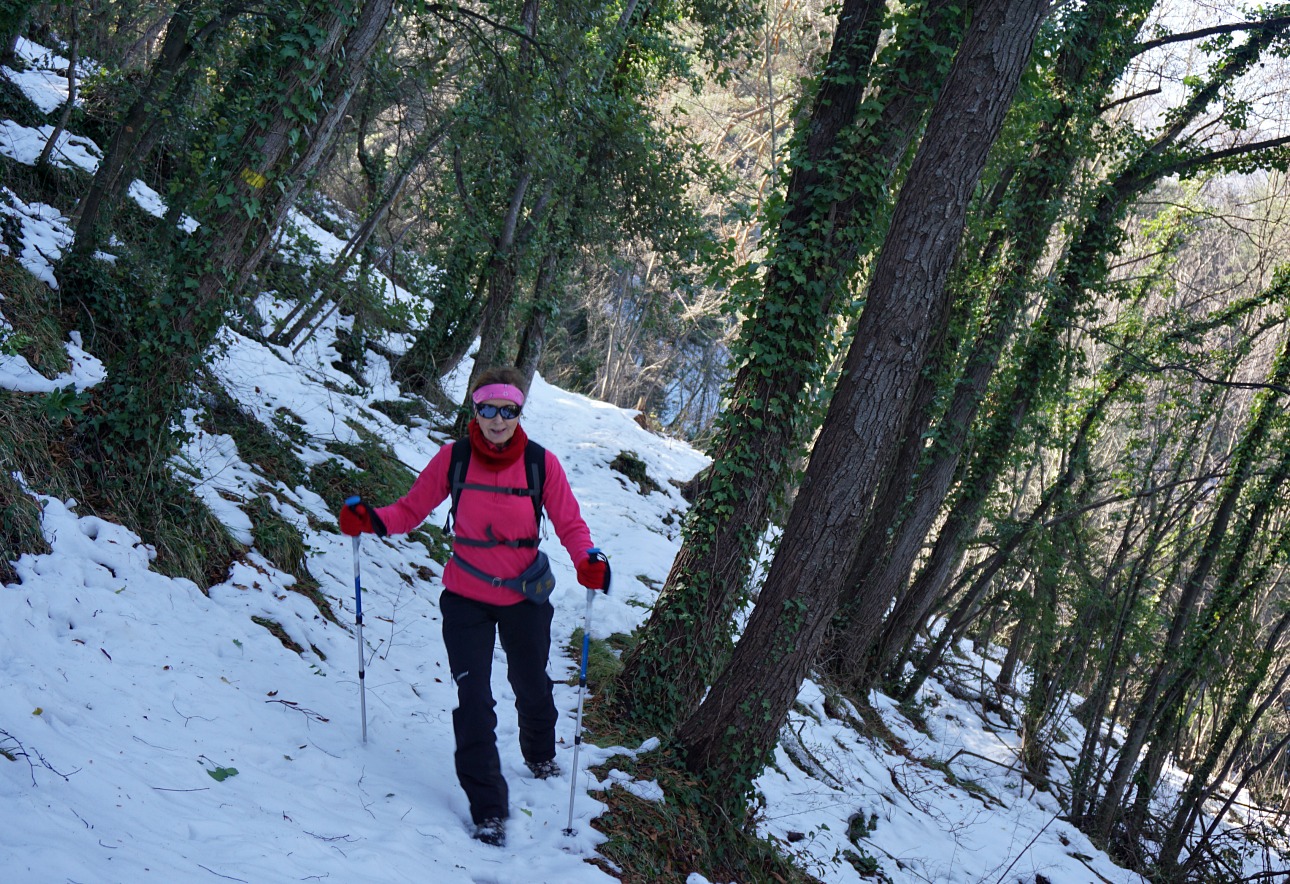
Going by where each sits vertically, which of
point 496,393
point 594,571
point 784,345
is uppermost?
point 784,345

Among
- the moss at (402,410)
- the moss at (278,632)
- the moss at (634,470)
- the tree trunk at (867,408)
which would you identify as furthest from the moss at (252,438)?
the moss at (634,470)

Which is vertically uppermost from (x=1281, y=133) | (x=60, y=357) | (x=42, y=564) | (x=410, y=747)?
(x=1281, y=133)

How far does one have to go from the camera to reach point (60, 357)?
6184mm

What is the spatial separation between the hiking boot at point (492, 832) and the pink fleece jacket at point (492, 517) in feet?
3.39

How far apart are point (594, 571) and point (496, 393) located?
985 mm

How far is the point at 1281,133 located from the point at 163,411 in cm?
1328

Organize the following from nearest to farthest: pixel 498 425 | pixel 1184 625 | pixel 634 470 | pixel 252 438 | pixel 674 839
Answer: pixel 498 425
pixel 674 839
pixel 252 438
pixel 1184 625
pixel 634 470

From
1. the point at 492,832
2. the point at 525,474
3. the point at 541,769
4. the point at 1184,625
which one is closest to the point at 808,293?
the point at 525,474

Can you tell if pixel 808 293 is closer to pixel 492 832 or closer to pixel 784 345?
pixel 784 345

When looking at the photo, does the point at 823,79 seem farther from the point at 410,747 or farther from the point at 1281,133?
the point at 1281,133

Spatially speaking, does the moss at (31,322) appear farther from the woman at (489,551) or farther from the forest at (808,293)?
the woman at (489,551)

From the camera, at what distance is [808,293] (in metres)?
5.77

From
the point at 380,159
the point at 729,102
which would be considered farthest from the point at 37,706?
the point at 729,102

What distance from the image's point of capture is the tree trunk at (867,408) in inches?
183
